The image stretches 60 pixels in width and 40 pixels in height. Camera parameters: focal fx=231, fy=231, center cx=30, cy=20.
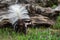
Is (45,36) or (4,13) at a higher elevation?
(4,13)

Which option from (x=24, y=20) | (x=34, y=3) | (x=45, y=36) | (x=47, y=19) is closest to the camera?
(x=45, y=36)

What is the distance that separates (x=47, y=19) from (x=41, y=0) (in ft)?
4.15

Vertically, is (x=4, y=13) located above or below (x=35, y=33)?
above

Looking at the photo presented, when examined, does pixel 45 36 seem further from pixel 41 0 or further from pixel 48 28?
pixel 41 0

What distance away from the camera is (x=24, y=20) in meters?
7.44

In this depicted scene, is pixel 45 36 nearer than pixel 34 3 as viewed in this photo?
Yes

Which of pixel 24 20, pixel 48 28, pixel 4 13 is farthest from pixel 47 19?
pixel 4 13

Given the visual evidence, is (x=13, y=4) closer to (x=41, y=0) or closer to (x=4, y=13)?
(x=4, y=13)

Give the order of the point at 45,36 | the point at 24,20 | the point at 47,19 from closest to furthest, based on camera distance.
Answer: the point at 45,36 → the point at 24,20 → the point at 47,19

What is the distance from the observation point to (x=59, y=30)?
750 centimetres

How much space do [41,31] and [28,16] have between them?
2.25 feet

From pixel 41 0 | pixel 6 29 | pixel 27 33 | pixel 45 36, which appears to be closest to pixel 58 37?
pixel 45 36

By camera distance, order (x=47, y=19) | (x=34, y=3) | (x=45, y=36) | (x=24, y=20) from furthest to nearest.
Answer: (x=34, y=3) < (x=47, y=19) < (x=24, y=20) < (x=45, y=36)

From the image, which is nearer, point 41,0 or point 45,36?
point 45,36
